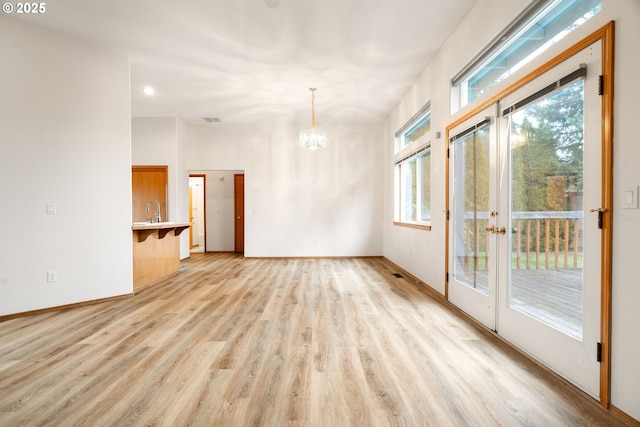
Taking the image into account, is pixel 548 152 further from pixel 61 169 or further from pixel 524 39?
pixel 61 169

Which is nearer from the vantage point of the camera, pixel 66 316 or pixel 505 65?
pixel 505 65

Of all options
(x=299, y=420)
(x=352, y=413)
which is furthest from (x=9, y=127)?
(x=352, y=413)

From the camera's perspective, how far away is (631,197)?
1.60 m

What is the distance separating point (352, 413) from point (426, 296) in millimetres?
2740

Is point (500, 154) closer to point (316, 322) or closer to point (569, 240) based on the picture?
point (569, 240)

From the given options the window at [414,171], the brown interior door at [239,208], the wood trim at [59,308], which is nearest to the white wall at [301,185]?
the brown interior door at [239,208]

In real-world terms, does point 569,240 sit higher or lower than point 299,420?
higher

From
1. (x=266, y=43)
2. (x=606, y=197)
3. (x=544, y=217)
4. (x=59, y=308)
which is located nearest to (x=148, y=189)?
(x=59, y=308)

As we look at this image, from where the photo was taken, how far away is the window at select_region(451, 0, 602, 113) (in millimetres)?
2123

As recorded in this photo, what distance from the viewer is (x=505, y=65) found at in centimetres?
288

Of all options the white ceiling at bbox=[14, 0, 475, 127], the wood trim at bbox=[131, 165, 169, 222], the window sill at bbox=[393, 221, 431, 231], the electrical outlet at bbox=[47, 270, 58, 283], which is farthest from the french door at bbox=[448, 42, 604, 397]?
the wood trim at bbox=[131, 165, 169, 222]

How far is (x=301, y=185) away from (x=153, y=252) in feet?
12.0

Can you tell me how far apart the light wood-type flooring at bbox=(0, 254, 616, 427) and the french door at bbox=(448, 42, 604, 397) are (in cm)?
25

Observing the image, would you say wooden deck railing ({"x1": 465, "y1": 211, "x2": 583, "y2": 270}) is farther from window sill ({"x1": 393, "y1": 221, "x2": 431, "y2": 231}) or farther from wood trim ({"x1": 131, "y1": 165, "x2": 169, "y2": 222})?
wood trim ({"x1": 131, "y1": 165, "x2": 169, "y2": 222})
